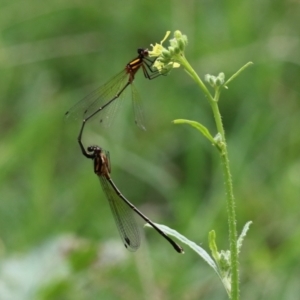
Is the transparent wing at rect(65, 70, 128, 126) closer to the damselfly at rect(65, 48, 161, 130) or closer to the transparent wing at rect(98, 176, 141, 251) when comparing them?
the damselfly at rect(65, 48, 161, 130)

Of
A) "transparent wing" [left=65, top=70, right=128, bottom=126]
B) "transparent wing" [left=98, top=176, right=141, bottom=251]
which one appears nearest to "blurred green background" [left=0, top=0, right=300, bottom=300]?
"transparent wing" [left=98, top=176, right=141, bottom=251]

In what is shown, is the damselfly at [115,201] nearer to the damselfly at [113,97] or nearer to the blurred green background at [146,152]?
the damselfly at [113,97]

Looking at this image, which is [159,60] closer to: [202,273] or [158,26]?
[202,273]

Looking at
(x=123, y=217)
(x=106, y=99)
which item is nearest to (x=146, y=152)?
(x=106, y=99)

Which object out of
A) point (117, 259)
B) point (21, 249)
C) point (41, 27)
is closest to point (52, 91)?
point (41, 27)

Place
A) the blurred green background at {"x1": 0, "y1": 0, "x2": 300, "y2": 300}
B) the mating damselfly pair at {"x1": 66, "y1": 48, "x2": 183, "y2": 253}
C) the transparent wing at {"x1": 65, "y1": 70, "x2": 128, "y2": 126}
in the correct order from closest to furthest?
the mating damselfly pair at {"x1": 66, "y1": 48, "x2": 183, "y2": 253}, the transparent wing at {"x1": 65, "y1": 70, "x2": 128, "y2": 126}, the blurred green background at {"x1": 0, "y1": 0, "x2": 300, "y2": 300}

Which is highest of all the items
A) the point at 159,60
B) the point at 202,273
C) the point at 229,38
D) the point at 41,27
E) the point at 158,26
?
the point at 41,27
